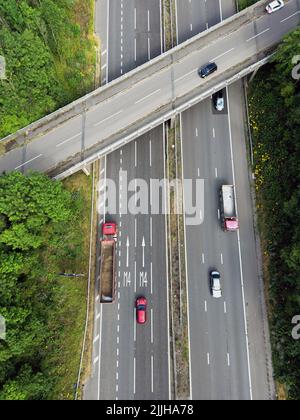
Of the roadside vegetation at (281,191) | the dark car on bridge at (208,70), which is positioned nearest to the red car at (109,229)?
the roadside vegetation at (281,191)

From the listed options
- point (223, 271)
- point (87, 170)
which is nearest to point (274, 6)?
point (87, 170)

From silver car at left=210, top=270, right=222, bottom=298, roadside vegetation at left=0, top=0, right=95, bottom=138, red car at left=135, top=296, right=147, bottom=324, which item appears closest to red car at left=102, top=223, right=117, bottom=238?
red car at left=135, top=296, right=147, bottom=324

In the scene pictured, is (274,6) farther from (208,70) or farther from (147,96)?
(147,96)

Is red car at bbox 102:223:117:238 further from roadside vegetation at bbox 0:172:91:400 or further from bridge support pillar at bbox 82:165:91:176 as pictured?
bridge support pillar at bbox 82:165:91:176

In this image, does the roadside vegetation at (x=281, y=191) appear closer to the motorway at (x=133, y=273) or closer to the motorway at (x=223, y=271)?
the motorway at (x=223, y=271)

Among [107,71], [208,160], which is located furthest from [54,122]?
[208,160]
